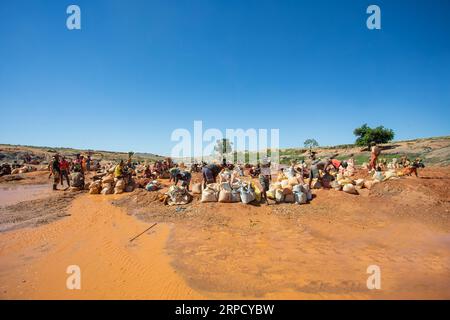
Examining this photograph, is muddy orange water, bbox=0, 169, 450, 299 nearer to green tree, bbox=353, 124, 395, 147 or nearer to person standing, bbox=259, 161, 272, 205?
person standing, bbox=259, 161, 272, 205

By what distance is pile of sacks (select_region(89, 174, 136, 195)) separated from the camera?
9.11 metres

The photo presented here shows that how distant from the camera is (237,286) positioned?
3.06 metres

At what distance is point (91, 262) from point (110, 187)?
6010 mm

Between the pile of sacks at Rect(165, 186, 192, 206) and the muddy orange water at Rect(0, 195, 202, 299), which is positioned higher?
the pile of sacks at Rect(165, 186, 192, 206)

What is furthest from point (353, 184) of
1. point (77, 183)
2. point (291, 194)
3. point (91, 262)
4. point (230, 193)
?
point (77, 183)

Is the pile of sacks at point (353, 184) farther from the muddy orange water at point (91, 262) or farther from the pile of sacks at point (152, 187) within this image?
the pile of sacks at point (152, 187)

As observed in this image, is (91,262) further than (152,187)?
No

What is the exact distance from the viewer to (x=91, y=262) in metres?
3.73

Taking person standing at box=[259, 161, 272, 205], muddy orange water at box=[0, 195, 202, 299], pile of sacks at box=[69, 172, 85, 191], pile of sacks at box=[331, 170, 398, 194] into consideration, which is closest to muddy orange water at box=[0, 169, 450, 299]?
muddy orange water at box=[0, 195, 202, 299]

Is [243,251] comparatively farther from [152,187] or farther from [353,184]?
[152,187]

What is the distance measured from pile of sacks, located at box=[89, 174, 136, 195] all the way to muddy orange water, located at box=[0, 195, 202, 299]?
10.8 feet

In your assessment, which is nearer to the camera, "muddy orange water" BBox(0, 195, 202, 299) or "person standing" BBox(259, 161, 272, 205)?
"muddy orange water" BBox(0, 195, 202, 299)

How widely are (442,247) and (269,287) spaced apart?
3687mm
